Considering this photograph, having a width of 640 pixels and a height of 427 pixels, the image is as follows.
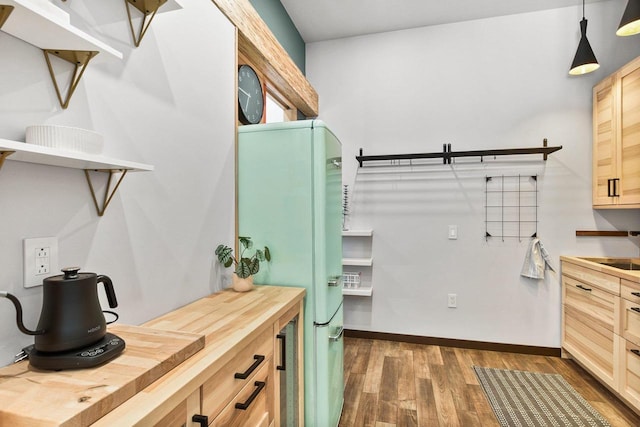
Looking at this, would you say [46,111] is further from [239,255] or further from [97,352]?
[239,255]

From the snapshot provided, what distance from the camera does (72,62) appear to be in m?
0.96

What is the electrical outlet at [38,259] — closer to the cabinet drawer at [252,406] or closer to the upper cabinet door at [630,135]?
the cabinet drawer at [252,406]

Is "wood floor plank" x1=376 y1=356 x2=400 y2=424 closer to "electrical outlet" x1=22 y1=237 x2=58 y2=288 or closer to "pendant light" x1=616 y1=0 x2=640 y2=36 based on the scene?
"electrical outlet" x1=22 y1=237 x2=58 y2=288

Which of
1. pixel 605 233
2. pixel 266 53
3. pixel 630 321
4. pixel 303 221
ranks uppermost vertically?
pixel 266 53

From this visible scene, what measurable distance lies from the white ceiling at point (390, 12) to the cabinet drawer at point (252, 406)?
2.97 m

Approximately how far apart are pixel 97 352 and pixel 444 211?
9.88 ft

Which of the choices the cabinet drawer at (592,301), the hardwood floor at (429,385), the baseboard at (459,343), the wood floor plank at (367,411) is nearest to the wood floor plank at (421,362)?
the hardwood floor at (429,385)

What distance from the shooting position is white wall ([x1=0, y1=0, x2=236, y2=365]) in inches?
32.7

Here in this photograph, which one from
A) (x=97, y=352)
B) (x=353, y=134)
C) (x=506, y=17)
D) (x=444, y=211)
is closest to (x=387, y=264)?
(x=444, y=211)

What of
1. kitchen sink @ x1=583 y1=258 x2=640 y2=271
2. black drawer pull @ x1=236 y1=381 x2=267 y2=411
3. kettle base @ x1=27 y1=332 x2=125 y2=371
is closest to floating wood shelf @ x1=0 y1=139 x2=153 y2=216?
kettle base @ x1=27 y1=332 x2=125 y2=371

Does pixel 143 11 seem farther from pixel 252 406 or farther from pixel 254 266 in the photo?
pixel 252 406

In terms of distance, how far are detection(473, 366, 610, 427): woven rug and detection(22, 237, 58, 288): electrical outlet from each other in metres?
2.44

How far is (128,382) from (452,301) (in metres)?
3.04

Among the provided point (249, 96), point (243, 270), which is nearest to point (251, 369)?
point (243, 270)
